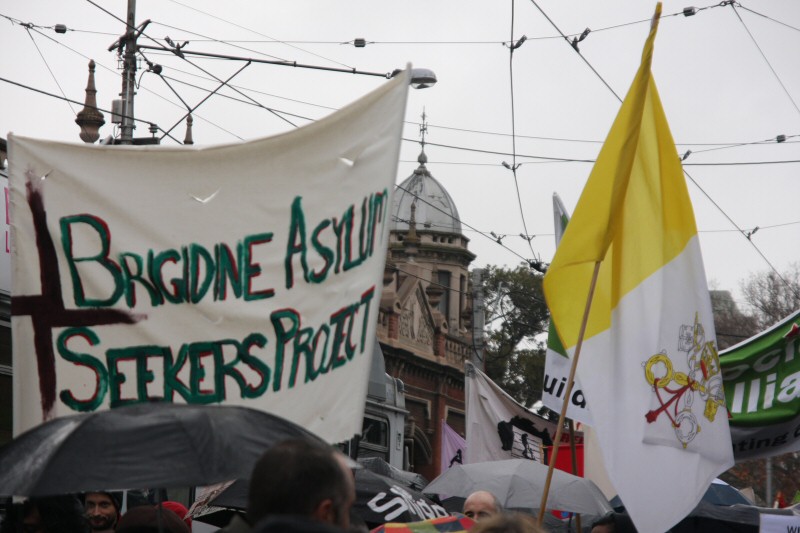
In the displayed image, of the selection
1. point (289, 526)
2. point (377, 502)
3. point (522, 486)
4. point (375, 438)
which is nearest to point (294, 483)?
point (289, 526)


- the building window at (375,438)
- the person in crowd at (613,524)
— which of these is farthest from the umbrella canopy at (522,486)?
the building window at (375,438)

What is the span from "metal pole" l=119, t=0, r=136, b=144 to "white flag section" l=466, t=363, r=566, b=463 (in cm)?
574

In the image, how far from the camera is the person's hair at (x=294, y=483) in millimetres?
2832

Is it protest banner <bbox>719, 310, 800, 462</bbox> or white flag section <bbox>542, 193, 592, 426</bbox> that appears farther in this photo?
protest banner <bbox>719, 310, 800, 462</bbox>

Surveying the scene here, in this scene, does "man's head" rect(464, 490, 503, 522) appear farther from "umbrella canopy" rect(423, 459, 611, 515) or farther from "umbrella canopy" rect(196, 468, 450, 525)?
"umbrella canopy" rect(423, 459, 611, 515)

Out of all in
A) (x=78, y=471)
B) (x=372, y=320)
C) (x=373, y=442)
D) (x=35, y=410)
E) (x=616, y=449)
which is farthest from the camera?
(x=373, y=442)

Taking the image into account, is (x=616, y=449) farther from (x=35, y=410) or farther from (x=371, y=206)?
(x=35, y=410)

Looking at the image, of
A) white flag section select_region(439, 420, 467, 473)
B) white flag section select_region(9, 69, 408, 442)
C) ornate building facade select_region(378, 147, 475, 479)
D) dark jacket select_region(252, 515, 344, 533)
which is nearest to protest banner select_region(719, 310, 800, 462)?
white flag section select_region(9, 69, 408, 442)

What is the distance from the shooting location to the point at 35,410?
4.77 m

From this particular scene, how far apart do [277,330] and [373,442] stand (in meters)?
14.5

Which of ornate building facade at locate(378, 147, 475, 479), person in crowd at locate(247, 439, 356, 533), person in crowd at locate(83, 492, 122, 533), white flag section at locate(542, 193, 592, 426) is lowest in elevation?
ornate building facade at locate(378, 147, 475, 479)

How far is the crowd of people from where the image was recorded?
110 inches

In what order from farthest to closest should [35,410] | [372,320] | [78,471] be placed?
[35,410] < [372,320] < [78,471]

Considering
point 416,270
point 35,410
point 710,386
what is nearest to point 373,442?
point 710,386
